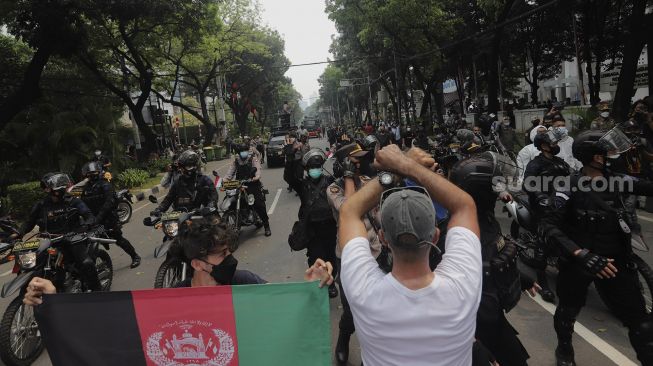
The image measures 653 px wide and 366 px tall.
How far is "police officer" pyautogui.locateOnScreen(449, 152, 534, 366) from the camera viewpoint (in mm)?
2465

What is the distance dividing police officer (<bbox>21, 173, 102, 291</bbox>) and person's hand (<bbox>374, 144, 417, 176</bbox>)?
4182 mm

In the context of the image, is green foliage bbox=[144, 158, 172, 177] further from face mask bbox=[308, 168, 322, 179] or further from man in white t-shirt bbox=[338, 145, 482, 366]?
man in white t-shirt bbox=[338, 145, 482, 366]

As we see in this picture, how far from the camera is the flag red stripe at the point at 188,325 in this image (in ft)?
7.71

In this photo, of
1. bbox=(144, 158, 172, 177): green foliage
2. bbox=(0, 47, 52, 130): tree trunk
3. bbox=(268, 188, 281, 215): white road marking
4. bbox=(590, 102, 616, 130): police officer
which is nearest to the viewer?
bbox=(590, 102, 616, 130): police officer

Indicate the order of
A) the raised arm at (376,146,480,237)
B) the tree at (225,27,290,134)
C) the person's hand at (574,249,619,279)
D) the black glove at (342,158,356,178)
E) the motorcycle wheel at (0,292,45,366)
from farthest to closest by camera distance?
the tree at (225,27,290,134) → the motorcycle wheel at (0,292,45,366) → the black glove at (342,158,356,178) → the person's hand at (574,249,619,279) → the raised arm at (376,146,480,237)

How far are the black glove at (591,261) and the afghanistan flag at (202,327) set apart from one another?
1.72 m

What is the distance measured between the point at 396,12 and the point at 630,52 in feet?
43.0

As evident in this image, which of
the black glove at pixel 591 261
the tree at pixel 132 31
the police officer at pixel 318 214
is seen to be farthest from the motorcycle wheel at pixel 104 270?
the tree at pixel 132 31

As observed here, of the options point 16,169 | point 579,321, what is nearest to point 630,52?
point 579,321

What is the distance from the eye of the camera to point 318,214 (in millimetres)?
4535

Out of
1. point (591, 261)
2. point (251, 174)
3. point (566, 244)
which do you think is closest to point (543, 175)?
point (566, 244)

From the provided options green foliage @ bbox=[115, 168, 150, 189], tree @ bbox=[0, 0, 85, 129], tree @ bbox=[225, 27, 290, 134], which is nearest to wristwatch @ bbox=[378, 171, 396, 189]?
tree @ bbox=[0, 0, 85, 129]

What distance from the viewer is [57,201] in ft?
17.1

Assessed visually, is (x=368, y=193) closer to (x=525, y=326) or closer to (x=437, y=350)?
(x=437, y=350)
